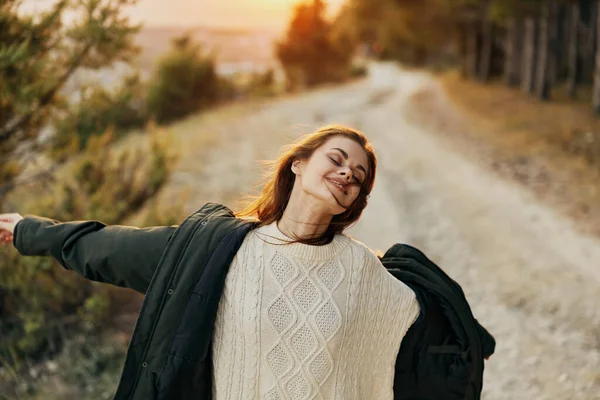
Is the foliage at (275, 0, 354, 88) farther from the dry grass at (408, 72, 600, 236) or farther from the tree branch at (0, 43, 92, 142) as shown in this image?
the tree branch at (0, 43, 92, 142)

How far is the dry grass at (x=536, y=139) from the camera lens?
31.2 feet

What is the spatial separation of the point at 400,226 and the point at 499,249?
1392mm

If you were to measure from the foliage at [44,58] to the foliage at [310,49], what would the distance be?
32.7 m

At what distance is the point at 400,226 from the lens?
27.7 feet

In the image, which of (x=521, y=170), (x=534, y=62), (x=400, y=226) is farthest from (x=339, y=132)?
(x=534, y=62)

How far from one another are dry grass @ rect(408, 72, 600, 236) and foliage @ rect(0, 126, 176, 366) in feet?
18.6

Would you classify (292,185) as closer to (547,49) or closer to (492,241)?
(492,241)

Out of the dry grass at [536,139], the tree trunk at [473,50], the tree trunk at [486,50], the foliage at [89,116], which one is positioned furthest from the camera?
the tree trunk at [473,50]

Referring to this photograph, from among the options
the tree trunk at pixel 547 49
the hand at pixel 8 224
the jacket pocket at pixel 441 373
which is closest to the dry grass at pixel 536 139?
the tree trunk at pixel 547 49

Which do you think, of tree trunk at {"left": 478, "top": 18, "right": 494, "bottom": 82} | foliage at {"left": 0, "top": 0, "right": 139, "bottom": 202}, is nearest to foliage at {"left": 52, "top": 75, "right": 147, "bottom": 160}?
foliage at {"left": 0, "top": 0, "right": 139, "bottom": 202}

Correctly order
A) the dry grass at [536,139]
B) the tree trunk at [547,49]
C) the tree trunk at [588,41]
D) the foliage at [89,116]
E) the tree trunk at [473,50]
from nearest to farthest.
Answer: the foliage at [89,116] → the dry grass at [536,139] → the tree trunk at [588,41] → the tree trunk at [547,49] → the tree trunk at [473,50]

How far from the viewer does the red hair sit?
9.02ft

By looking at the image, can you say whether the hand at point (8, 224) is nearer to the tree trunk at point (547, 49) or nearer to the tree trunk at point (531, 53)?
the tree trunk at point (547, 49)

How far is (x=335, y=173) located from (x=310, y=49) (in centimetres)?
3689
